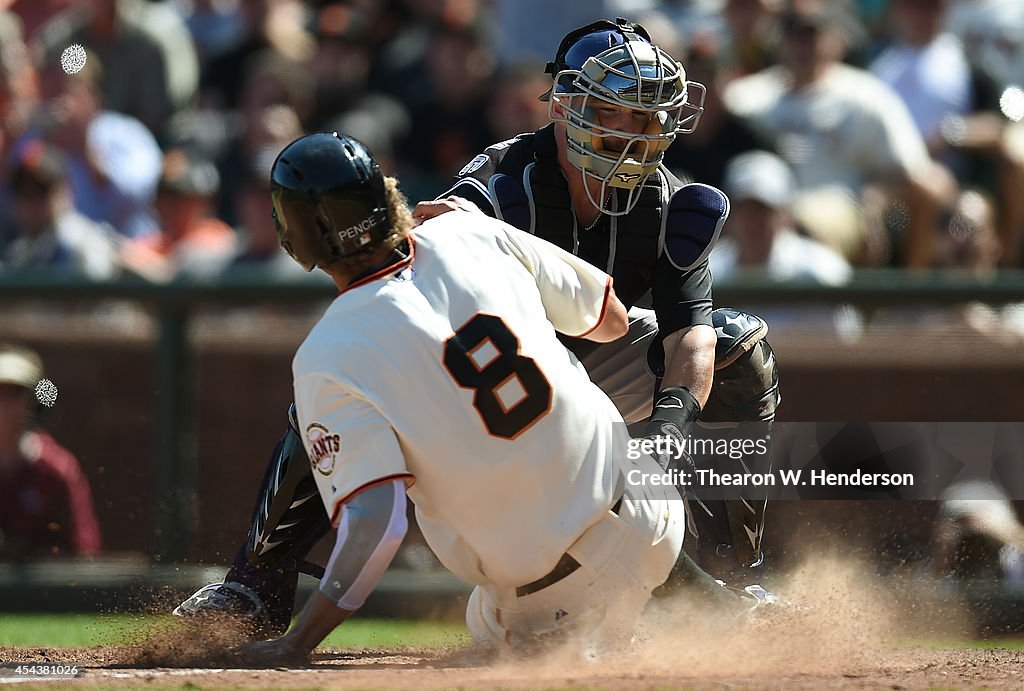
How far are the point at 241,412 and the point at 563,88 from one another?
3453mm

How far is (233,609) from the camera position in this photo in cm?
485

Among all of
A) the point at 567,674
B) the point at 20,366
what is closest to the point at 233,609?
the point at 567,674

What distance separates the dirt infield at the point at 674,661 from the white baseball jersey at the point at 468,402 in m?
0.36

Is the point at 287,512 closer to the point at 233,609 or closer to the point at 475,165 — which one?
the point at 233,609

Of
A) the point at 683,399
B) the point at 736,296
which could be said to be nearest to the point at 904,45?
the point at 736,296

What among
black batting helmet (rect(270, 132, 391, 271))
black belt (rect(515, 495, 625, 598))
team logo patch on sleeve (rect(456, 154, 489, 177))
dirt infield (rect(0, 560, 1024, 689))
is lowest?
dirt infield (rect(0, 560, 1024, 689))

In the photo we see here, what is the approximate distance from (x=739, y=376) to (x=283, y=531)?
169 cm

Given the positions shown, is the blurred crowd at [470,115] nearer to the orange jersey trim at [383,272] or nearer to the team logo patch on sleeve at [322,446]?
the orange jersey trim at [383,272]

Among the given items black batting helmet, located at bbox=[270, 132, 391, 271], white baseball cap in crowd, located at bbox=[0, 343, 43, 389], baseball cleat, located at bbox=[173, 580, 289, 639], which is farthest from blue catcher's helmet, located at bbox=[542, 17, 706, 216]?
white baseball cap in crowd, located at bbox=[0, 343, 43, 389]

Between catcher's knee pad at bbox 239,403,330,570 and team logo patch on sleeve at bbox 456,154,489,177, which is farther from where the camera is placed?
team logo patch on sleeve at bbox 456,154,489,177

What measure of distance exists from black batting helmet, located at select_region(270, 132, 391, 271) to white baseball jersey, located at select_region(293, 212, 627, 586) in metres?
0.13

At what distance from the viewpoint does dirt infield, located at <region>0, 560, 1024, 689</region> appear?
4184 mm

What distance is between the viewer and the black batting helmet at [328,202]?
162 inches

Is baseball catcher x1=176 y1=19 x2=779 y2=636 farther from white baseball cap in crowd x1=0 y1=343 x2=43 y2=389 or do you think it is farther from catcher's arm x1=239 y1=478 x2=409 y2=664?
white baseball cap in crowd x1=0 y1=343 x2=43 y2=389
